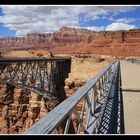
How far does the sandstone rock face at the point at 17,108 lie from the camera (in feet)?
104

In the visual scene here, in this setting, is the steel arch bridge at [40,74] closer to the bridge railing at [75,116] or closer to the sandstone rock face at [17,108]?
the sandstone rock face at [17,108]

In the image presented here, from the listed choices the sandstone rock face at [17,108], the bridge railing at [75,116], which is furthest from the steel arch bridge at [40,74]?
the bridge railing at [75,116]

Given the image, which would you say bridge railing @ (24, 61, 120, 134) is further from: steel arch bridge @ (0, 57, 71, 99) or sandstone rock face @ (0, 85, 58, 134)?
sandstone rock face @ (0, 85, 58, 134)

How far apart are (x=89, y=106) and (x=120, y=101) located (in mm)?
3077

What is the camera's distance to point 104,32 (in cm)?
11706

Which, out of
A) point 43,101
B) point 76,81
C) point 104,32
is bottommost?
point 43,101

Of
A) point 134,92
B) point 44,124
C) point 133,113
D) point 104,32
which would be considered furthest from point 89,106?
point 104,32

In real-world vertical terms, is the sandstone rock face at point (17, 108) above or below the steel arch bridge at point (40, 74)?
below

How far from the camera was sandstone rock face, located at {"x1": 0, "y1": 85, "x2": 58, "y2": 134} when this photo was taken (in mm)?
31767

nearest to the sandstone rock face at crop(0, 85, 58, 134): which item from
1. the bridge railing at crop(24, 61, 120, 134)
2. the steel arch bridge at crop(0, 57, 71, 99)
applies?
the steel arch bridge at crop(0, 57, 71, 99)

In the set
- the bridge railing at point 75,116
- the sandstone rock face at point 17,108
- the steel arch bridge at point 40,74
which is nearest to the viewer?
the bridge railing at point 75,116

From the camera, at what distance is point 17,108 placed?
3253 centimetres

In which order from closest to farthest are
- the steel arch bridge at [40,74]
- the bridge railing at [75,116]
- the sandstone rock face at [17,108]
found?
1. the bridge railing at [75,116]
2. the steel arch bridge at [40,74]
3. the sandstone rock face at [17,108]
